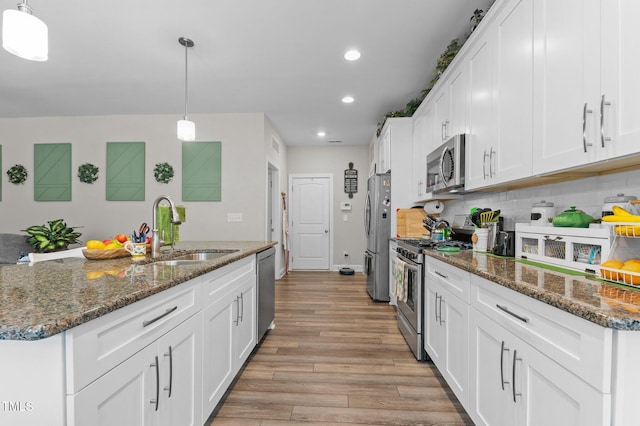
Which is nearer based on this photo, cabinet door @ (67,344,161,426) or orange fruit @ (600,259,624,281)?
cabinet door @ (67,344,161,426)

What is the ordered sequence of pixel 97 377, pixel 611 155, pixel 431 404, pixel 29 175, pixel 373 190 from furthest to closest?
1. pixel 29 175
2. pixel 373 190
3. pixel 431 404
4. pixel 611 155
5. pixel 97 377

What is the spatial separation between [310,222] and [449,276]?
15.7 ft

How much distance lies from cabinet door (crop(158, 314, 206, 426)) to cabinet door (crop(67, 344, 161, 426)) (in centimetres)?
6

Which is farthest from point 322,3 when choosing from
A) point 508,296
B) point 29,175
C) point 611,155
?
point 29,175

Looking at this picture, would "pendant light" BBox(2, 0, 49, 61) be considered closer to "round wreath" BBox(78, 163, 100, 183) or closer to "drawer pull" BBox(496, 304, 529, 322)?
"drawer pull" BBox(496, 304, 529, 322)

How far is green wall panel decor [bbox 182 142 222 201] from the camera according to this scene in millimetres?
4559

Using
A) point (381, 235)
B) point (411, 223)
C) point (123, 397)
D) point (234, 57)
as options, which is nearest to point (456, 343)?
point (123, 397)

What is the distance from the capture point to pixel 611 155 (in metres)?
1.19

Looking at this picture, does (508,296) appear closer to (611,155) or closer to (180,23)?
(611,155)

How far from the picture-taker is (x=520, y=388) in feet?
3.84

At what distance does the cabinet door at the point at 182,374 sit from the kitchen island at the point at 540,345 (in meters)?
1.32

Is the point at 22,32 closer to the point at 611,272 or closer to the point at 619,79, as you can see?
the point at 619,79

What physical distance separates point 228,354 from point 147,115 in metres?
4.00

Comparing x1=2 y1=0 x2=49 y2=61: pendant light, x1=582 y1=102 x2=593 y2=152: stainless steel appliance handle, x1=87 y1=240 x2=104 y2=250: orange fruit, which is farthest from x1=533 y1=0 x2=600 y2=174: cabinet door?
x1=87 y1=240 x2=104 y2=250: orange fruit
